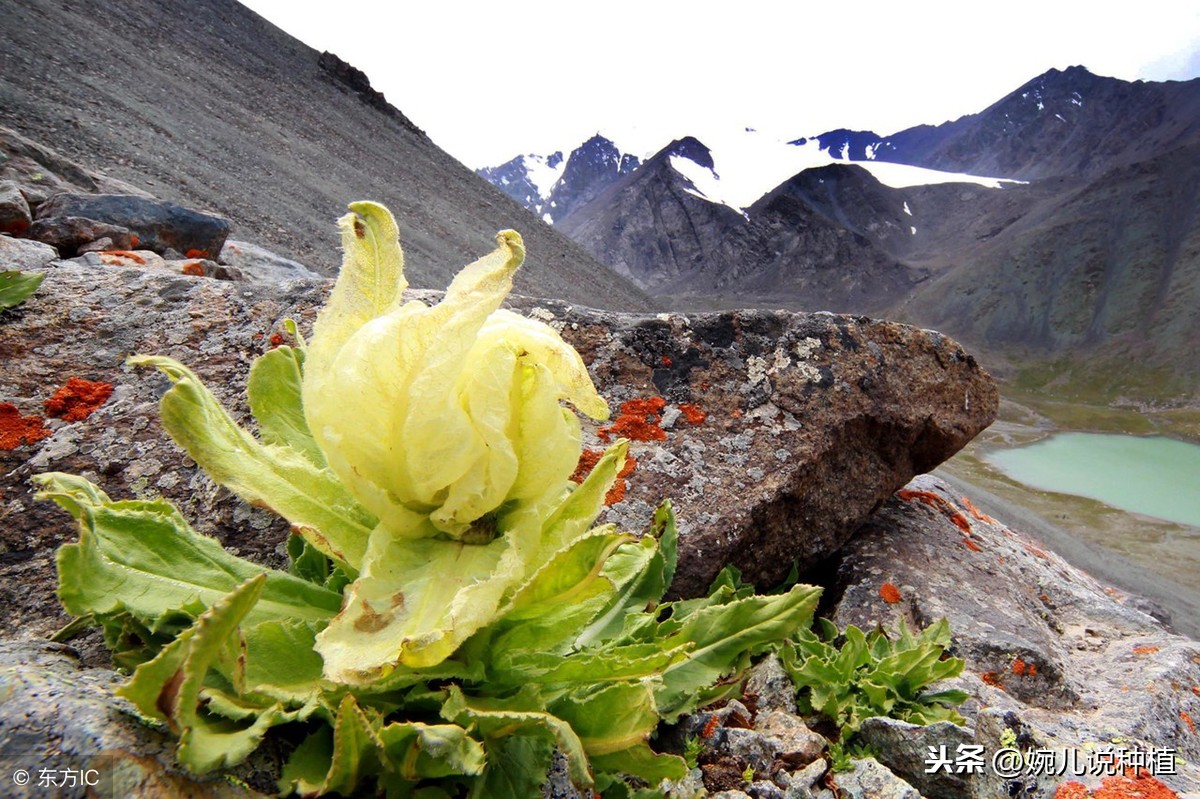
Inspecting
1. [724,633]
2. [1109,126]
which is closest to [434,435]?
[724,633]

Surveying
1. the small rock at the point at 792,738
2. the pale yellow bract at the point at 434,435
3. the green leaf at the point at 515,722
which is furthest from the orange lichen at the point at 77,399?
the small rock at the point at 792,738

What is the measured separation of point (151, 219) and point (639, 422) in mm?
8966

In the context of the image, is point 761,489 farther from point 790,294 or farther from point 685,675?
point 790,294

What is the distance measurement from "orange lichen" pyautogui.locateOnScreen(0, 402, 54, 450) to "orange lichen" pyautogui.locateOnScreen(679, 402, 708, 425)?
3.35 metres

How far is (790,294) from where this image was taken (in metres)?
157

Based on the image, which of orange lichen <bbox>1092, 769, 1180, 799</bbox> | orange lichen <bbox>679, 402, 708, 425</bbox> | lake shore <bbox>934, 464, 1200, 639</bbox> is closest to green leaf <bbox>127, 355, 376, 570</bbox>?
orange lichen <bbox>679, 402, 708, 425</bbox>

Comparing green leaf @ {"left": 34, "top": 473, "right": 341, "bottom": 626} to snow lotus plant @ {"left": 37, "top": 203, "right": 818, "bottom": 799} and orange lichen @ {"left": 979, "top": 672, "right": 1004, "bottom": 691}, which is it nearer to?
snow lotus plant @ {"left": 37, "top": 203, "right": 818, "bottom": 799}

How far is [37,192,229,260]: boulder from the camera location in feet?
27.8

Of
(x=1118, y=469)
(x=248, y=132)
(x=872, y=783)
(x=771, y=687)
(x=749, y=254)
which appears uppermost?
(x=749, y=254)

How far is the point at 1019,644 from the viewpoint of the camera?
446 cm

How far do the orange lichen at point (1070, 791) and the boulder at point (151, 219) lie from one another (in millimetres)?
9536

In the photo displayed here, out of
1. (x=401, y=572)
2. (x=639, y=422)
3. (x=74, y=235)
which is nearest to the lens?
(x=401, y=572)

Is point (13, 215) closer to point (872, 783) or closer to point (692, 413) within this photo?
point (692, 413)

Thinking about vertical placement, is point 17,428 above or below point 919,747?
below
